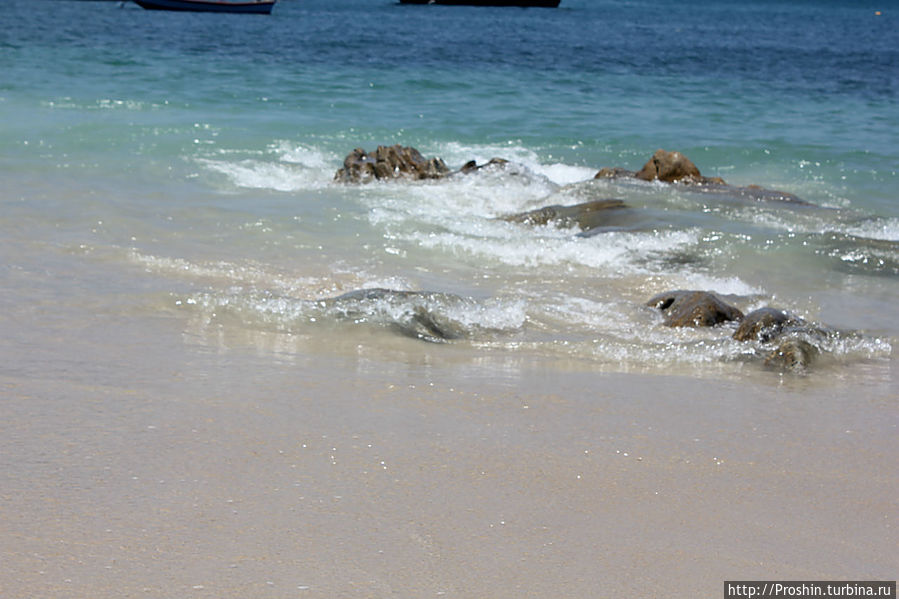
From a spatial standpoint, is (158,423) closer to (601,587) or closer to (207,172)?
(601,587)

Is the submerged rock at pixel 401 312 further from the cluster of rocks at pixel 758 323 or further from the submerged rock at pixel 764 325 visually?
the submerged rock at pixel 764 325

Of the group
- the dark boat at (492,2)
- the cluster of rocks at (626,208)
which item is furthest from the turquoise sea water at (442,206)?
the dark boat at (492,2)

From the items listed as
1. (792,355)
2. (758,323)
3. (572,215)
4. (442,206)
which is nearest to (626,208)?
(572,215)

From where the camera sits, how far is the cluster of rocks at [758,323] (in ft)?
18.4

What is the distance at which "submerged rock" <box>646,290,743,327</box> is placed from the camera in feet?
21.0

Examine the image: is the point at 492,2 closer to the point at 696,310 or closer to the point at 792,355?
Result: the point at 696,310

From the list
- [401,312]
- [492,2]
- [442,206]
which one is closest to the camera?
[401,312]

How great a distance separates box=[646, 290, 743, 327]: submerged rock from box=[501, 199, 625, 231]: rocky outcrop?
2.95m

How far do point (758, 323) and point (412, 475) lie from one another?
3111 millimetres

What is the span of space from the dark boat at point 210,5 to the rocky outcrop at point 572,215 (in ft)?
143

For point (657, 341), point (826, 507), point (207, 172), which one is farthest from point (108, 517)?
point (207, 172)

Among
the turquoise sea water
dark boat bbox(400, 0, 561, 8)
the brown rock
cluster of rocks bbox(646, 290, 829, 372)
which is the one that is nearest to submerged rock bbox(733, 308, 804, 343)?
cluster of rocks bbox(646, 290, 829, 372)

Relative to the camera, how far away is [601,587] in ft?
9.74

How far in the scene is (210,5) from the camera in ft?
164
